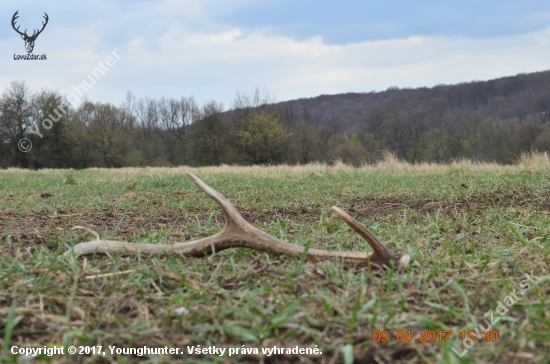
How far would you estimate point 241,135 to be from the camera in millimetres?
42156

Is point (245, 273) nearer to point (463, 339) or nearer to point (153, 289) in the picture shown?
point (153, 289)

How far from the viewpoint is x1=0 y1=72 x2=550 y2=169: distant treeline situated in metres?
42.9

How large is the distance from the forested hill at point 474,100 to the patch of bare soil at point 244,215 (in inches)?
2965

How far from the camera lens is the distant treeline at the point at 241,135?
141ft

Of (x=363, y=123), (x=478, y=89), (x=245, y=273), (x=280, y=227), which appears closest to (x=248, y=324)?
(x=245, y=273)

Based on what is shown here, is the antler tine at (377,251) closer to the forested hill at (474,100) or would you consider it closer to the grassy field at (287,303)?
the grassy field at (287,303)
